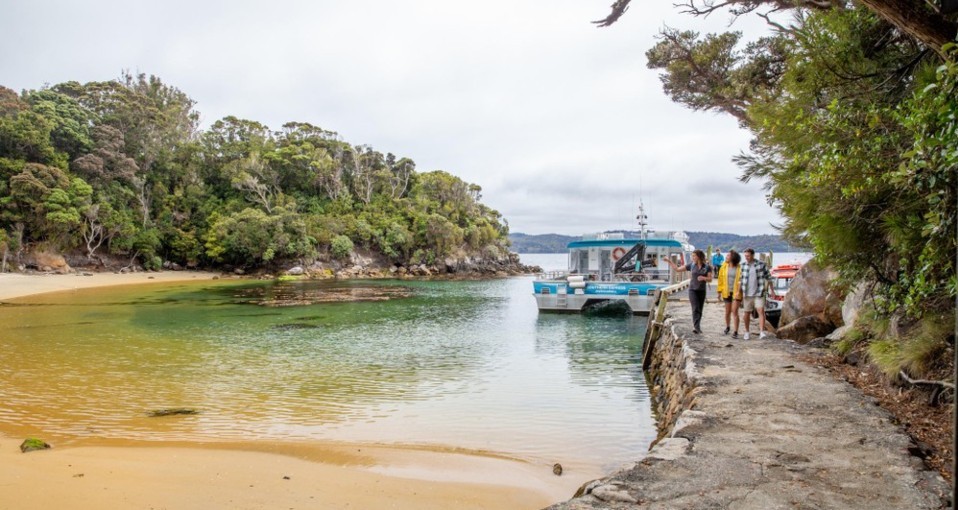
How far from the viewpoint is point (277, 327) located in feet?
65.7

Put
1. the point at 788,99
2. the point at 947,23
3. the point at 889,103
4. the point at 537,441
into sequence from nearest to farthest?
1. the point at 947,23
2. the point at 889,103
3. the point at 788,99
4. the point at 537,441

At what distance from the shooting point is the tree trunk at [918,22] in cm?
360

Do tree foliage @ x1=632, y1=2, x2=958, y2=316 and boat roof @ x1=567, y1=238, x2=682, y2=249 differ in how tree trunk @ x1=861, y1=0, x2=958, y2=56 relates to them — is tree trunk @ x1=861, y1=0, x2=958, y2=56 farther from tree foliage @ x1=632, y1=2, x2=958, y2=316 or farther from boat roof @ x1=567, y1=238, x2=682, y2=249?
boat roof @ x1=567, y1=238, x2=682, y2=249

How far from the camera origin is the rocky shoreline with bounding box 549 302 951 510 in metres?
3.54

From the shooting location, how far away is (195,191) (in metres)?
55.3

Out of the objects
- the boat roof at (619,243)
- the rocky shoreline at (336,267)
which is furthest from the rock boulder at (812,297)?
the rocky shoreline at (336,267)

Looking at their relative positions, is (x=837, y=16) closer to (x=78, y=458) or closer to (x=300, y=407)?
(x=300, y=407)

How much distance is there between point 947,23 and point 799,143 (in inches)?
109

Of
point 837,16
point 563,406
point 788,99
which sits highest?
point 837,16

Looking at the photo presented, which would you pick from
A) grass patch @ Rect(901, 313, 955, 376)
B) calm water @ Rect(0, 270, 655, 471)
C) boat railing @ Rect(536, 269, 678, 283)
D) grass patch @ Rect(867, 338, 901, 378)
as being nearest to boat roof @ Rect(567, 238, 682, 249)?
boat railing @ Rect(536, 269, 678, 283)

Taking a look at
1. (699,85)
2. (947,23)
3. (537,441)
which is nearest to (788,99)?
(947,23)

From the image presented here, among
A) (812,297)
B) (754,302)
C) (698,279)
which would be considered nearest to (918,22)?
(698,279)

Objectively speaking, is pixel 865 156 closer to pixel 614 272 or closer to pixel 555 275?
pixel 614 272

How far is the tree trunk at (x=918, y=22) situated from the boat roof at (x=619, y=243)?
23.2 metres
